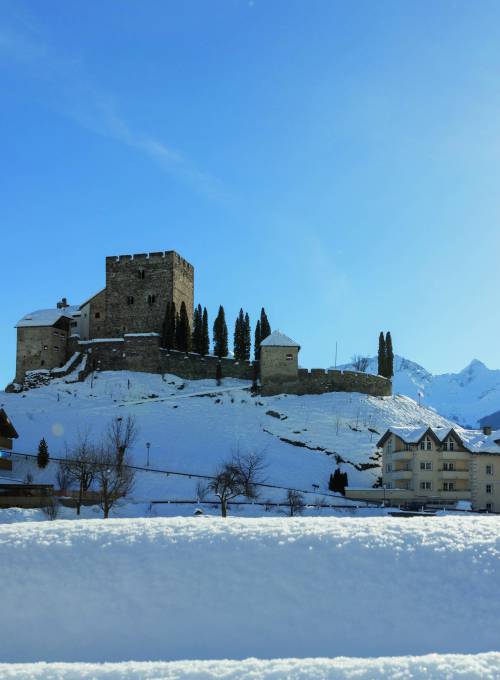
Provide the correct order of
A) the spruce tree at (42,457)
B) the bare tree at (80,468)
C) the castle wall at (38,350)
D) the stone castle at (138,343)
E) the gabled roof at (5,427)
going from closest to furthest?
the bare tree at (80,468) < the spruce tree at (42,457) < the gabled roof at (5,427) < the stone castle at (138,343) < the castle wall at (38,350)

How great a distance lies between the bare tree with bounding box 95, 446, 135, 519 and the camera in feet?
136

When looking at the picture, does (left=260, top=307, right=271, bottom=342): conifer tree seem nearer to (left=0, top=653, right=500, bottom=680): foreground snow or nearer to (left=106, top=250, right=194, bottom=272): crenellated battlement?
(left=106, top=250, right=194, bottom=272): crenellated battlement

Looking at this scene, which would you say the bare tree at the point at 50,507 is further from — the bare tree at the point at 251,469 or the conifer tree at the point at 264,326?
the conifer tree at the point at 264,326

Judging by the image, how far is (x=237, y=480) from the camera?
47.1 metres

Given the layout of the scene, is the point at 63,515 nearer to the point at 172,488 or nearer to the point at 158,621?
the point at 172,488

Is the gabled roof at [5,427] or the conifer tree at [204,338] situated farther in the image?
the conifer tree at [204,338]

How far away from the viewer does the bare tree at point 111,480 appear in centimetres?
4156

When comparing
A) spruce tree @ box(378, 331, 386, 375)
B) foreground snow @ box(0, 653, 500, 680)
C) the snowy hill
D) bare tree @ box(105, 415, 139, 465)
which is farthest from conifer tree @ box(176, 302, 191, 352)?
foreground snow @ box(0, 653, 500, 680)

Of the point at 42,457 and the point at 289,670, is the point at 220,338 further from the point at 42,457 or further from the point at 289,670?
the point at 289,670

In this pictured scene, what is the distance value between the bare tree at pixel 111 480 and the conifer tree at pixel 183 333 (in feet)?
86.0

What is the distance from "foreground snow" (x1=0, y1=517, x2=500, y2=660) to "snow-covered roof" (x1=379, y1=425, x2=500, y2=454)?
35115mm

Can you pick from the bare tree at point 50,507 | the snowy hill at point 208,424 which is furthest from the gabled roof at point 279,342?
the bare tree at point 50,507

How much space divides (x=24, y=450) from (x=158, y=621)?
141 ft

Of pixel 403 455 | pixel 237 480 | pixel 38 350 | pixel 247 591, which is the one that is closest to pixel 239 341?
pixel 38 350
